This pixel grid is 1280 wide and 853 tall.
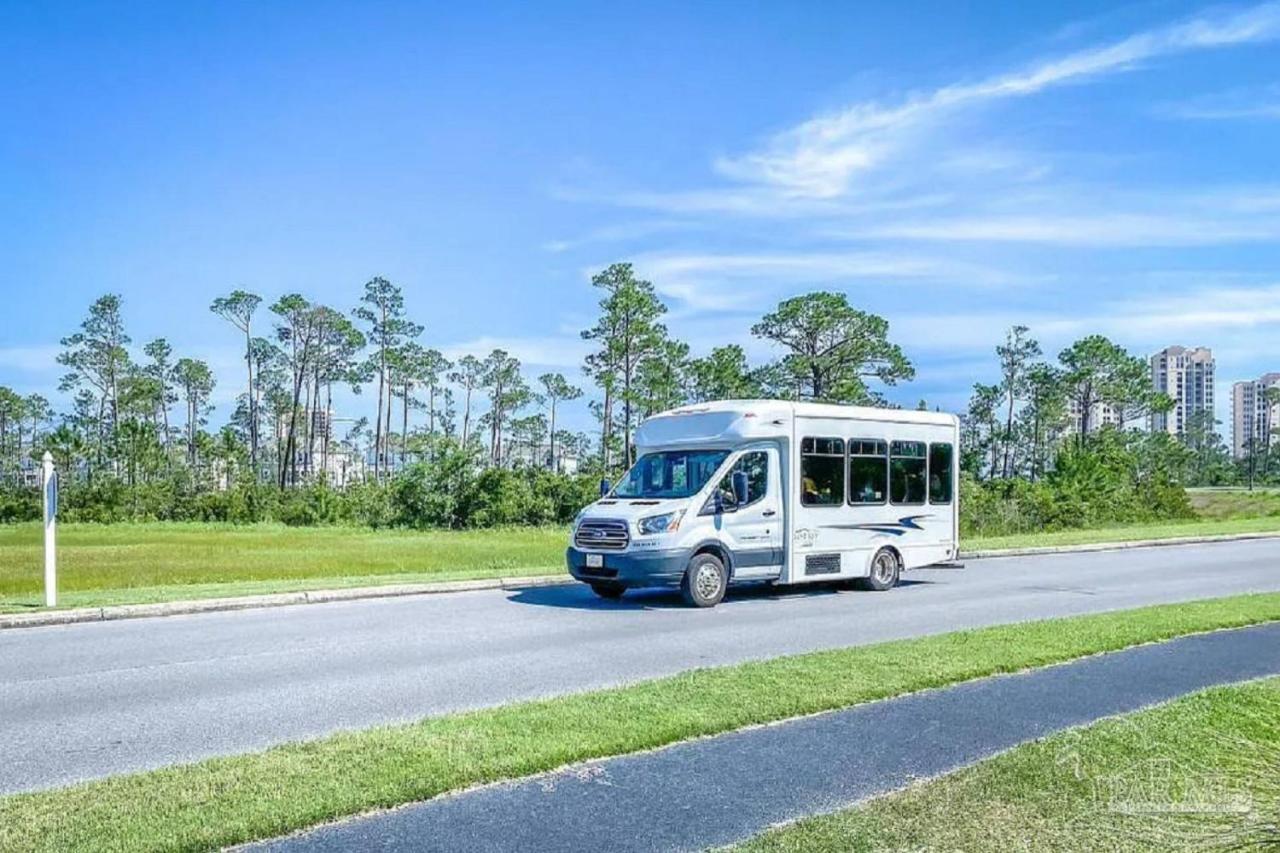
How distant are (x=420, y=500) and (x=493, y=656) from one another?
3186 cm

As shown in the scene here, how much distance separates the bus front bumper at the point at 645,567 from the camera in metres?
14.6

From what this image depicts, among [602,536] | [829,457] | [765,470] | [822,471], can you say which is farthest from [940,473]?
[602,536]

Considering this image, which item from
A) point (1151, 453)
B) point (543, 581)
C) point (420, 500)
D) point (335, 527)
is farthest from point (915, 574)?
point (1151, 453)

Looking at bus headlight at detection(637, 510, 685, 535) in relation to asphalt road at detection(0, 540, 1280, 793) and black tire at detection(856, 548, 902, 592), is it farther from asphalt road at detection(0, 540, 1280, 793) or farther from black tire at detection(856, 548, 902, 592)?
black tire at detection(856, 548, 902, 592)

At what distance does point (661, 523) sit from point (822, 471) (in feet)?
10.7

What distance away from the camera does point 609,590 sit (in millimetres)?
15805

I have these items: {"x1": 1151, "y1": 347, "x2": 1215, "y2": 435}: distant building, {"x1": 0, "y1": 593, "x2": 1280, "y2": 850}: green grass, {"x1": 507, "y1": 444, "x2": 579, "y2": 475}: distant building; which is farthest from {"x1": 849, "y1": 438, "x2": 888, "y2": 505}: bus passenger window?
{"x1": 1151, "y1": 347, "x2": 1215, "y2": 435}: distant building

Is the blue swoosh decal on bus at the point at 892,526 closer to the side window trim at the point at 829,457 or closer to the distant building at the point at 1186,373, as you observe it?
the side window trim at the point at 829,457

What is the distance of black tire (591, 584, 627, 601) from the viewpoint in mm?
15503

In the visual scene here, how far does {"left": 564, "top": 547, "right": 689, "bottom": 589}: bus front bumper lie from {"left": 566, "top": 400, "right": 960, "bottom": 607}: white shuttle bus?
0.05 ft

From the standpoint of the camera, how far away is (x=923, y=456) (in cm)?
1839

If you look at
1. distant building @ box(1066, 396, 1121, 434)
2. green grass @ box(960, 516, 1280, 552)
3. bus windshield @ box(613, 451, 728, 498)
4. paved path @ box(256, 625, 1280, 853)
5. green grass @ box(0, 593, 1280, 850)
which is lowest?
green grass @ box(960, 516, 1280, 552)

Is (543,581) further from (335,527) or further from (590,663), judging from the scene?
(335,527)

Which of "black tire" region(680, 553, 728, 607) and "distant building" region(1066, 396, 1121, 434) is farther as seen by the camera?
"distant building" region(1066, 396, 1121, 434)
